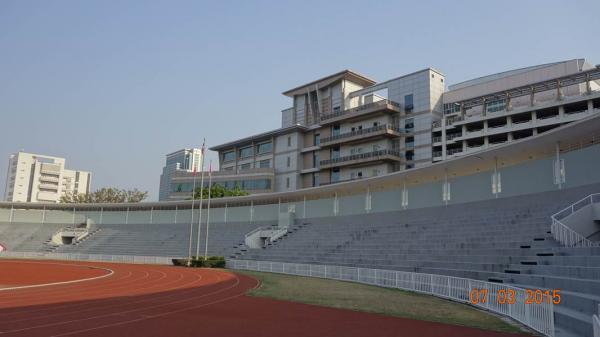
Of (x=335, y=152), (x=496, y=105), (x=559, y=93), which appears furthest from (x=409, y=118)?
(x=559, y=93)

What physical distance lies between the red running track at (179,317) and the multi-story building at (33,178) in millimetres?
164107

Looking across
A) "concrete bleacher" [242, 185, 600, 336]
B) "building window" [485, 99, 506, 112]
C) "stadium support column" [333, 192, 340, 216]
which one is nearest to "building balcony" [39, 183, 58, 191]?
"concrete bleacher" [242, 185, 600, 336]

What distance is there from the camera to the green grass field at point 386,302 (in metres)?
13.0

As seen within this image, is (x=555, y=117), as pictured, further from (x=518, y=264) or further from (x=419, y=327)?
(x=419, y=327)

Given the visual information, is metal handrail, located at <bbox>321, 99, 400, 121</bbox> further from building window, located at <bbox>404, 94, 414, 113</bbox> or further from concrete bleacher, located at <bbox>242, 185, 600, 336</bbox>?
concrete bleacher, located at <bbox>242, 185, 600, 336</bbox>

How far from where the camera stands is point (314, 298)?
59.6 ft

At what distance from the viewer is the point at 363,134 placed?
65375 millimetres

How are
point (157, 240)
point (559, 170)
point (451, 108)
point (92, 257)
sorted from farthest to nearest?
point (451, 108) < point (157, 240) < point (92, 257) < point (559, 170)

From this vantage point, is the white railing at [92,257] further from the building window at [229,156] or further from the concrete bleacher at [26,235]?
the building window at [229,156]

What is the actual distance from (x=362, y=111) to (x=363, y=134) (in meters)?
3.47

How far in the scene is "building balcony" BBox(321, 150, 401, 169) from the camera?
62.6 meters

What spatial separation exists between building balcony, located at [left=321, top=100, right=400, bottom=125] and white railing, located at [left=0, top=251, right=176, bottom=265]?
117 feet

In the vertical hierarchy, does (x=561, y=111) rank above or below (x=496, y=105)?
below

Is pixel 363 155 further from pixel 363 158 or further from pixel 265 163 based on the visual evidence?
pixel 265 163
